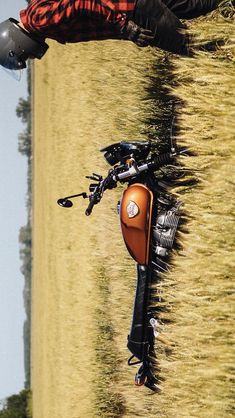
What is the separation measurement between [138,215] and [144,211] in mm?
70

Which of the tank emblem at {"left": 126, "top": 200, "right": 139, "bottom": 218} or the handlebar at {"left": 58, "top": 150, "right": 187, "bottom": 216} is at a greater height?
the handlebar at {"left": 58, "top": 150, "right": 187, "bottom": 216}

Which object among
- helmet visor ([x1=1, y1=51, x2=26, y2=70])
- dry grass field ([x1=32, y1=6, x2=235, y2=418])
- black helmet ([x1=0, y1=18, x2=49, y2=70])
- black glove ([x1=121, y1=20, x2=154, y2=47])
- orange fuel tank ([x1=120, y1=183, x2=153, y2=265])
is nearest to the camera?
dry grass field ([x1=32, y1=6, x2=235, y2=418])

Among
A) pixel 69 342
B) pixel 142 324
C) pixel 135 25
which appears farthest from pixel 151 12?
pixel 69 342

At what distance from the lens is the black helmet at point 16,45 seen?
5742 millimetres

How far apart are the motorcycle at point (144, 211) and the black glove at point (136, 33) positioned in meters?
1.12

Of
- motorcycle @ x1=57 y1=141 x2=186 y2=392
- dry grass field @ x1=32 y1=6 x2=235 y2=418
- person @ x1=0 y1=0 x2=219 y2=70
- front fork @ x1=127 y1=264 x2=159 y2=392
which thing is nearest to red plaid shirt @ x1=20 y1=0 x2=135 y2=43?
person @ x1=0 y1=0 x2=219 y2=70

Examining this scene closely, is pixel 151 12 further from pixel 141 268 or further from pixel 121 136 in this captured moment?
pixel 121 136

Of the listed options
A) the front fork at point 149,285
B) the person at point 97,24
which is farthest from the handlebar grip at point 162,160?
the person at point 97,24

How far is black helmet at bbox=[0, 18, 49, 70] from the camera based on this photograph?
5.74m

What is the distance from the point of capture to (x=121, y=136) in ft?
30.7

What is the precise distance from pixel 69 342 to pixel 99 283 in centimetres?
293

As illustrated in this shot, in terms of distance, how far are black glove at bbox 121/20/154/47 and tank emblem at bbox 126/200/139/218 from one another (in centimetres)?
156

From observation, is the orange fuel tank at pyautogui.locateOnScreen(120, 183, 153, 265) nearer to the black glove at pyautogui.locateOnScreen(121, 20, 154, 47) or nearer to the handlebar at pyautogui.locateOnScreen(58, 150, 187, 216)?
the handlebar at pyautogui.locateOnScreen(58, 150, 187, 216)

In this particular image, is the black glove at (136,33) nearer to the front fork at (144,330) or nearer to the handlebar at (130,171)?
the handlebar at (130,171)
